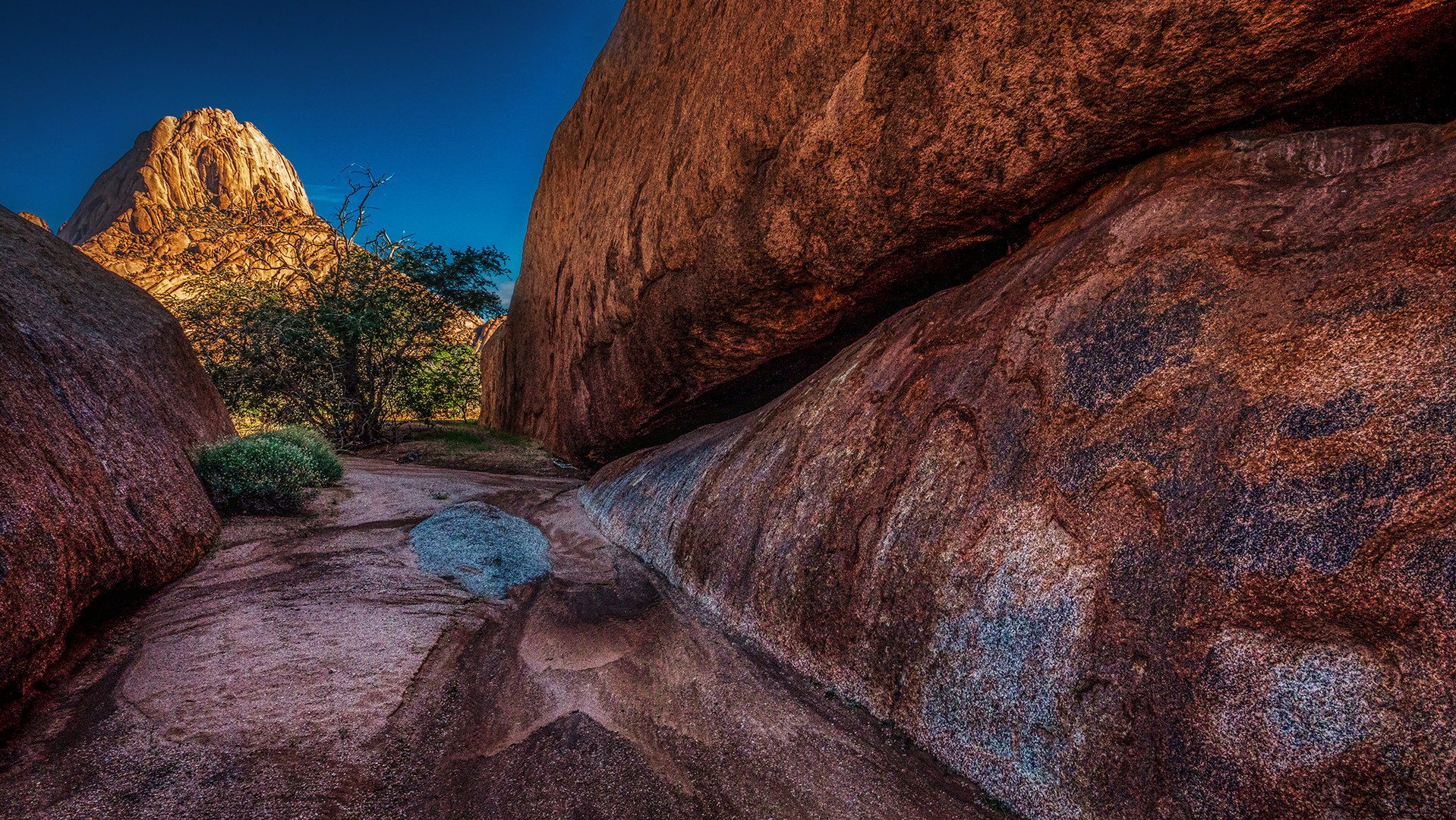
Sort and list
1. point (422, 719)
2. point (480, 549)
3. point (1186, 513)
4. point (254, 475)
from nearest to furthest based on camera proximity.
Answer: point (1186, 513) < point (422, 719) < point (480, 549) < point (254, 475)

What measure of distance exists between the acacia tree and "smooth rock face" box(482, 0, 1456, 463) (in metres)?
8.62

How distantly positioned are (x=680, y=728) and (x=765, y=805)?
68cm

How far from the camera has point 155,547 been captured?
151 inches

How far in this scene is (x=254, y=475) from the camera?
550 centimetres

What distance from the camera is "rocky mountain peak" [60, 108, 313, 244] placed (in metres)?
54.0

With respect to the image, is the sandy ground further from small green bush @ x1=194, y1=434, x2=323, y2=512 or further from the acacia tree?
the acacia tree

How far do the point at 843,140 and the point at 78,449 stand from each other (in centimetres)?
596

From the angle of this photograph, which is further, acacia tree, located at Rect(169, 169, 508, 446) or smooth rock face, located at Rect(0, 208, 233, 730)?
acacia tree, located at Rect(169, 169, 508, 446)

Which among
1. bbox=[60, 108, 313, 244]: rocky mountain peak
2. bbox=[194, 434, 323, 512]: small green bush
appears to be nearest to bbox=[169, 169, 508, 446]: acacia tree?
bbox=[194, 434, 323, 512]: small green bush

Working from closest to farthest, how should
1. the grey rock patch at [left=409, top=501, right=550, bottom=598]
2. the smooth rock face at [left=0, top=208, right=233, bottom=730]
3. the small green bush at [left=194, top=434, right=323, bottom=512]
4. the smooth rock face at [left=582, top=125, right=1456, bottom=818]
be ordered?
the smooth rock face at [left=582, top=125, right=1456, bottom=818] → the smooth rock face at [left=0, top=208, right=233, bottom=730] → the grey rock patch at [left=409, top=501, right=550, bottom=598] → the small green bush at [left=194, top=434, right=323, bottom=512]

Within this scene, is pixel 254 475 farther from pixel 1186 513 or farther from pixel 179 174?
pixel 179 174

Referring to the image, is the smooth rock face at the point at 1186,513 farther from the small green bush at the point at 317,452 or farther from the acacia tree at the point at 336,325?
the acacia tree at the point at 336,325

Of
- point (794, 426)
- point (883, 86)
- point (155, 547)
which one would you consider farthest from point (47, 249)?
point (883, 86)

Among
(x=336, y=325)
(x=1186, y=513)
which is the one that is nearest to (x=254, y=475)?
(x=1186, y=513)
